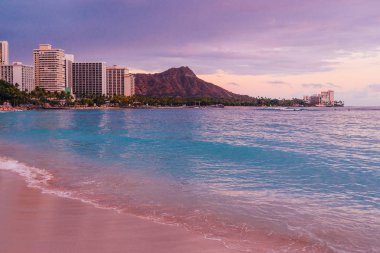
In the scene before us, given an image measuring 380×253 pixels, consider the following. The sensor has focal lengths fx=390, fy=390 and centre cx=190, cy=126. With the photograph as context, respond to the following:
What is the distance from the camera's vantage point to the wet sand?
6.00 m

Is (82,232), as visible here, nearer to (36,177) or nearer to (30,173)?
(36,177)

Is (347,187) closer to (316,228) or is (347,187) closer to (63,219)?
(316,228)

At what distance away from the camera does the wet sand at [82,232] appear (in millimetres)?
5996

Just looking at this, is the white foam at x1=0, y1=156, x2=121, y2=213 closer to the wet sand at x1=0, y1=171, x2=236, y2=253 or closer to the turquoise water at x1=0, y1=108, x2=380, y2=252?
the turquoise water at x1=0, y1=108, x2=380, y2=252

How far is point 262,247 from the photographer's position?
6.34 m

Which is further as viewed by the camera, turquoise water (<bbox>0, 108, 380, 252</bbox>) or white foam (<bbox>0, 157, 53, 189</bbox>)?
white foam (<bbox>0, 157, 53, 189</bbox>)

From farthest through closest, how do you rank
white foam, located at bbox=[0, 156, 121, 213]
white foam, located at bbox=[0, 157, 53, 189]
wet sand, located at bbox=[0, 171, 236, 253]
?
white foam, located at bbox=[0, 157, 53, 189]
white foam, located at bbox=[0, 156, 121, 213]
wet sand, located at bbox=[0, 171, 236, 253]

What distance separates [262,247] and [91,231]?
293 cm

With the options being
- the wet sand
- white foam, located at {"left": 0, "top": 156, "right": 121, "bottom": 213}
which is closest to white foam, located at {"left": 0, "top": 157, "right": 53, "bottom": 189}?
white foam, located at {"left": 0, "top": 156, "right": 121, "bottom": 213}

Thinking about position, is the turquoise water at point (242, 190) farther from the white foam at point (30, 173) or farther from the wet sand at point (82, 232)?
the wet sand at point (82, 232)

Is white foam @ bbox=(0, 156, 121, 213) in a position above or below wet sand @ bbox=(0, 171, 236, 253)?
below

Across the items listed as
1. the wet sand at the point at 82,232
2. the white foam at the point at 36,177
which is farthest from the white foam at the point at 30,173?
the wet sand at the point at 82,232

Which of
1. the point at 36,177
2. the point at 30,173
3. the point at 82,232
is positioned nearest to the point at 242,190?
the point at 82,232

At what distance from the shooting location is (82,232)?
6.72 m
